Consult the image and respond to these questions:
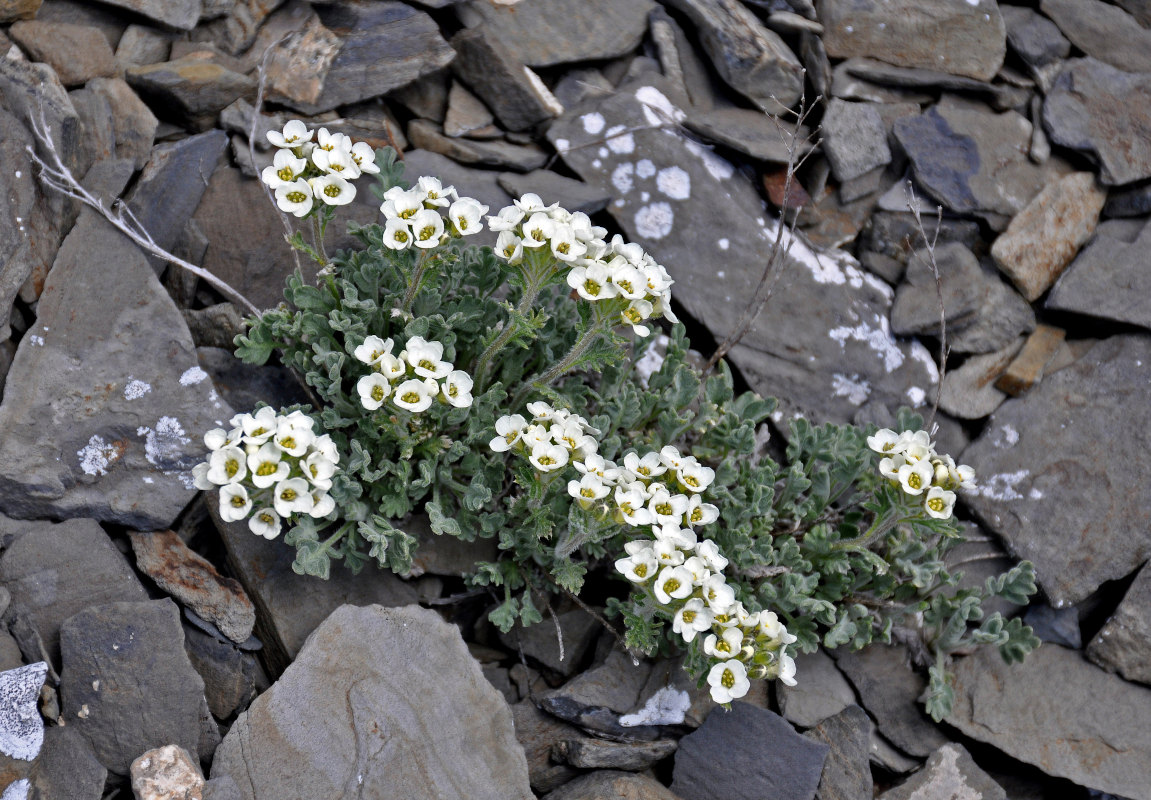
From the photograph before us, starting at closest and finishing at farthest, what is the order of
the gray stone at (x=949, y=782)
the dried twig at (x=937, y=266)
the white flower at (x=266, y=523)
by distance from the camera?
the white flower at (x=266, y=523), the gray stone at (x=949, y=782), the dried twig at (x=937, y=266)

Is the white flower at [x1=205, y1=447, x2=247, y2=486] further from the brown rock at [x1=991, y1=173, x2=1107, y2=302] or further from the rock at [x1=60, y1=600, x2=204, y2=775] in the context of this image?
the brown rock at [x1=991, y1=173, x2=1107, y2=302]

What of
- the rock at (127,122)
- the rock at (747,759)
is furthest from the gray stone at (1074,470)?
the rock at (127,122)

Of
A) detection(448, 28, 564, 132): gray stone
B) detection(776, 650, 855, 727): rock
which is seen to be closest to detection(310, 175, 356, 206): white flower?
detection(448, 28, 564, 132): gray stone

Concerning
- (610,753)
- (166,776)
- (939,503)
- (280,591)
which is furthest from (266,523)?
(939,503)

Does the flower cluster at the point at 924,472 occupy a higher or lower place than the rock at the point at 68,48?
lower

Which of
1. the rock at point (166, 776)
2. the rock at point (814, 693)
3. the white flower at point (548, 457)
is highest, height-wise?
the white flower at point (548, 457)

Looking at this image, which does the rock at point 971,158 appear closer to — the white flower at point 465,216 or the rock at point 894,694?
the rock at point 894,694

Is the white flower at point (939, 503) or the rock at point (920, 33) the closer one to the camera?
the white flower at point (939, 503)
